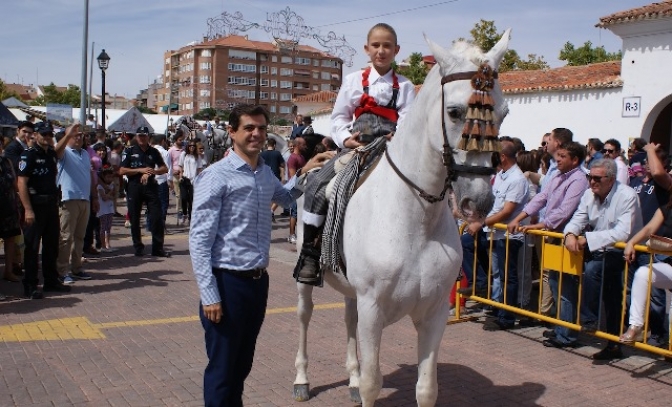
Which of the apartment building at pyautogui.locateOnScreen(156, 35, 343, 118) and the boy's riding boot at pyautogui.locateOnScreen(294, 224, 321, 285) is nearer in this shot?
the boy's riding boot at pyautogui.locateOnScreen(294, 224, 321, 285)

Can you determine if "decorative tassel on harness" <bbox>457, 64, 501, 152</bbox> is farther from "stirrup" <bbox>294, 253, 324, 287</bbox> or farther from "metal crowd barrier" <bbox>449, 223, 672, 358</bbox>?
"metal crowd barrier" <bbox>449, 223, 672, 358</bbox>

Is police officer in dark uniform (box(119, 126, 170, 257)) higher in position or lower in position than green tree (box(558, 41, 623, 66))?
lower

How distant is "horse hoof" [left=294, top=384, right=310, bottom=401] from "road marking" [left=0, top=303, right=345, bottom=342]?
2.70 meters

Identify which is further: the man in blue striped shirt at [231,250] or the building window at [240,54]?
the building window at [240,54]

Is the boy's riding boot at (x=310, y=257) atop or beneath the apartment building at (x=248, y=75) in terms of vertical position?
beneath

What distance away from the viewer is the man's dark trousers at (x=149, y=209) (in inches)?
479

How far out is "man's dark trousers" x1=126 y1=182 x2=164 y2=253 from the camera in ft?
39.9

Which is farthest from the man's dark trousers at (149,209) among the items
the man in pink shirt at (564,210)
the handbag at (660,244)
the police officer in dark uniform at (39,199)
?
the handbag at (660,244)

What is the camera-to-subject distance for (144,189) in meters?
12.3

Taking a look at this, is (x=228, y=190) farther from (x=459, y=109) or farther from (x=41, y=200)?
(x=41, y=200)

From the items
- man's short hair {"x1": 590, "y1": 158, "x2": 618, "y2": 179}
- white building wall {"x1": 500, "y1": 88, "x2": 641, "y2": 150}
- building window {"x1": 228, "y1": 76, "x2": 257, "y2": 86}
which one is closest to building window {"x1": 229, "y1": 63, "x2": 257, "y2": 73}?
→ building window {"x1": 228, "y1": 76, "x2": 257, "y2": 86}

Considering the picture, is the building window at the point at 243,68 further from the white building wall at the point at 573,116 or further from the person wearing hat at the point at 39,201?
the person wearing hat at the point at 39,201

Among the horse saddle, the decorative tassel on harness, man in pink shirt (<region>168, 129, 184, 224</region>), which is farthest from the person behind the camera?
man in pink shirt (<region>168, 129, 184, 224</region>)

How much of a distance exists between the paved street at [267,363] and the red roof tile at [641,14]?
14.5 meters
